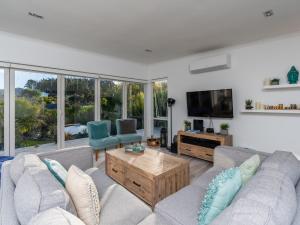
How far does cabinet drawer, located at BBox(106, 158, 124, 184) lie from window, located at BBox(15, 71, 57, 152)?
75.9 inches

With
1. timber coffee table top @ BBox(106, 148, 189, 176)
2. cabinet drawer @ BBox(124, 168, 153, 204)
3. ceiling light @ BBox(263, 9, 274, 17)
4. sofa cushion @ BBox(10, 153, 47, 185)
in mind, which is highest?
ceiling light @ BBox(263, 9, 274, 17)

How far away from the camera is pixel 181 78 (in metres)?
4.82

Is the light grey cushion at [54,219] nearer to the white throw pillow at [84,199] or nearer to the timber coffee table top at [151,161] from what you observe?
the white throw pillow at [84,199]

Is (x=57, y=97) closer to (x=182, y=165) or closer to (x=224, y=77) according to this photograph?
(x=182, y=165)

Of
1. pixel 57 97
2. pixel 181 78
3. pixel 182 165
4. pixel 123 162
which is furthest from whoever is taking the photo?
pixel 181 78

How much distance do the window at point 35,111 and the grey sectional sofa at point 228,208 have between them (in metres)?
2.08

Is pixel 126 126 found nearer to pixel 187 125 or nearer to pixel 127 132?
pixel 127 132

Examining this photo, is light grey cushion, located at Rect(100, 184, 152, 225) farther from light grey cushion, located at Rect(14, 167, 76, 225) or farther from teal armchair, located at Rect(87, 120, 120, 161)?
teal armchair, located at Rect(87, 120, 120, 161)

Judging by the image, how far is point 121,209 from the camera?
1.37 meters

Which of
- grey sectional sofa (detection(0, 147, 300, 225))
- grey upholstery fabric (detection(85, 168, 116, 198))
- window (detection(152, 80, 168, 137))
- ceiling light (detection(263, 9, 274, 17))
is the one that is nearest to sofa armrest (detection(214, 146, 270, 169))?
grey sectional sofa (detection(0, 147, 300, 225))

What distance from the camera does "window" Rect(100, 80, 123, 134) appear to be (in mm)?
4809

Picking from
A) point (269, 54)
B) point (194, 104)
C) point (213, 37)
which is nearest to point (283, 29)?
point (269, 54)

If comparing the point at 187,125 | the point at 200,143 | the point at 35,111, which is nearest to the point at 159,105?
the point at 187,125

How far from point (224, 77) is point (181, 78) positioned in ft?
3.86
